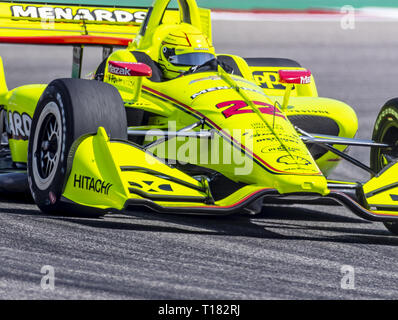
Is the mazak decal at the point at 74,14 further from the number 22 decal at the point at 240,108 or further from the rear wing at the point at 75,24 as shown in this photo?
the number 22 decal at the point at 240,108

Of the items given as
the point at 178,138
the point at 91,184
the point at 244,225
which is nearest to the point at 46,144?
the point at 91,184

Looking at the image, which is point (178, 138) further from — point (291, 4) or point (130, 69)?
point (291, 4)

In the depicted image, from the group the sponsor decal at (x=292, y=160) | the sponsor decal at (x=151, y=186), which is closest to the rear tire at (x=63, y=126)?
the sponsor decal at (x=151, y=186)

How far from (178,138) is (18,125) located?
5.66 feet

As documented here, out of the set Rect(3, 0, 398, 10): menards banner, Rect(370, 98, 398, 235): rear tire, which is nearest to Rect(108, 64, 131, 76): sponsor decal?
Rect(370, 98, 398, 235): rear tire

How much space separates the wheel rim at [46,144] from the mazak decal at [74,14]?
281 centimetres

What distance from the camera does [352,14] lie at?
1727 centimetres

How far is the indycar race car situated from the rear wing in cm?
6

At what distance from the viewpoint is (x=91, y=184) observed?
5512mm

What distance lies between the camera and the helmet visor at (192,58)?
7230 mm
